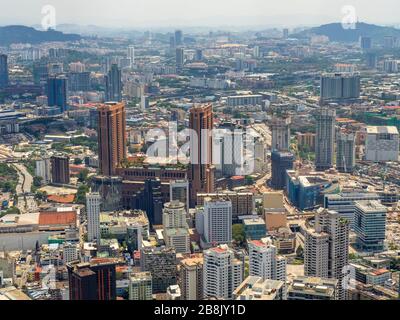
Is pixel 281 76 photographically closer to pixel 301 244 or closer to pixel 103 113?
pixel 103 113

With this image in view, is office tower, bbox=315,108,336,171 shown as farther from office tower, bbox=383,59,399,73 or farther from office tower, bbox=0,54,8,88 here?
office tower, bbox=383,59,399,73

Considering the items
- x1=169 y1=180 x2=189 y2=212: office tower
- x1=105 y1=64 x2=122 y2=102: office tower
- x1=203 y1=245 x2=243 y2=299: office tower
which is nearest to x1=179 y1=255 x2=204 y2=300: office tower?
x1=203 y1=245 x2=243 y2=299: office tower

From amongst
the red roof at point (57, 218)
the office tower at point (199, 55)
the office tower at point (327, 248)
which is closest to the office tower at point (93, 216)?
the red roof at point (57, 218)

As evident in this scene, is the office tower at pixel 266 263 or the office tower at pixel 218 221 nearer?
the office tower at pixel 266 263

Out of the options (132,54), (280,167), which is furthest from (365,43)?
(132,54)

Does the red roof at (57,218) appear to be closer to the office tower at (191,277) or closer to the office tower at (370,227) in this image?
the office tower at (191,277)

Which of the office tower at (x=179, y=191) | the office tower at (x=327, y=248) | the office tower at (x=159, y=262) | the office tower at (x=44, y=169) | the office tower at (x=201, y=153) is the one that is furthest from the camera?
the office tower at (x=44, y=169)
